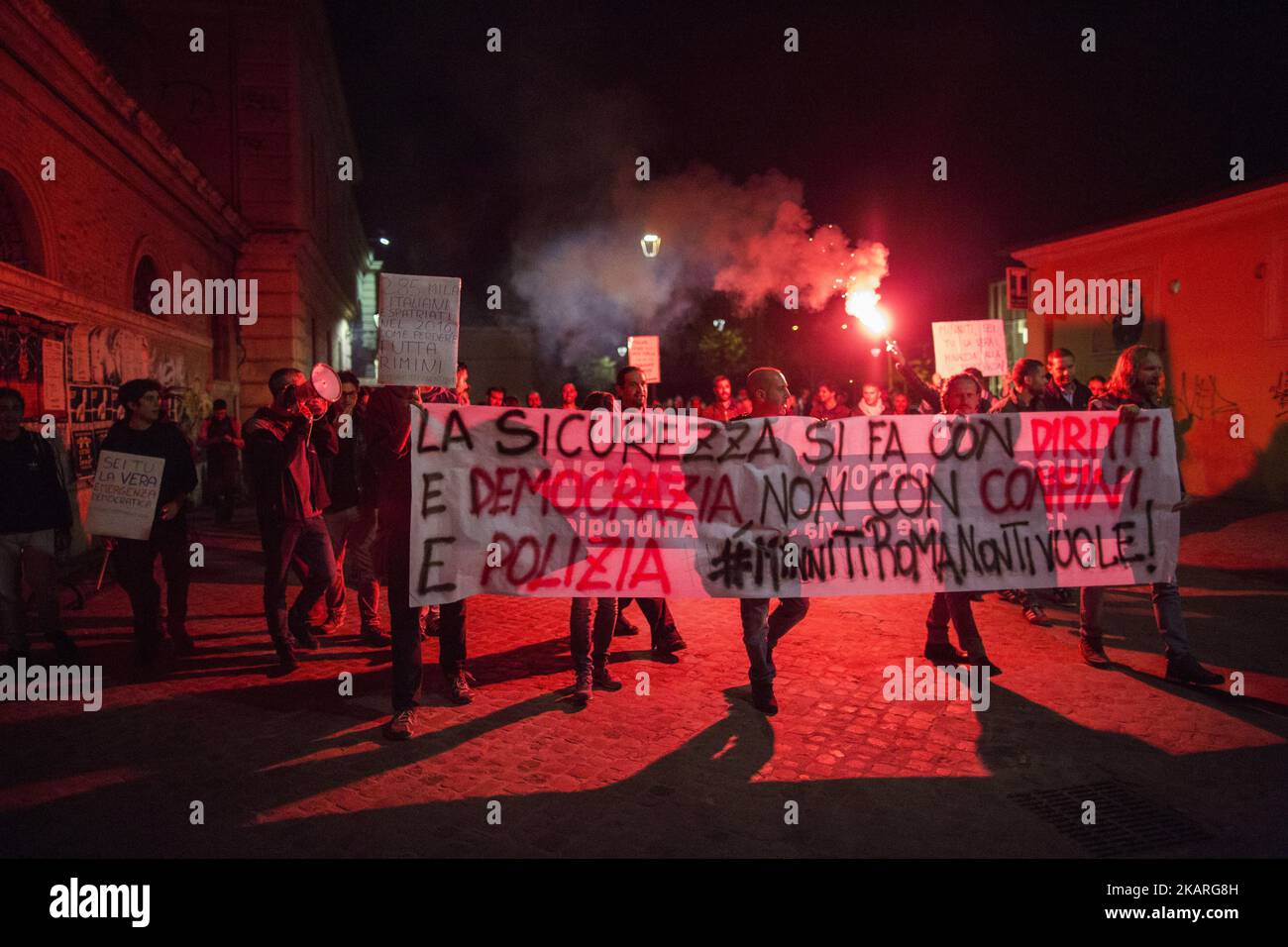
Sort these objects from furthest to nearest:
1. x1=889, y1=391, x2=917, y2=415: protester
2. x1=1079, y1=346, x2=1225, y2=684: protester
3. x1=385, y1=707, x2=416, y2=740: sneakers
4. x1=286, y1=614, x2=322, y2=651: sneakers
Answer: x1=889, y1=391, x2=917, y2=415: protester → x1=286, y1=614, x2=322, y2=651: sneakers → x1=1079, y1=346, x2=1225, y2=684: protester → x1=385, y1=707, x2=416, y2=740: sneakers

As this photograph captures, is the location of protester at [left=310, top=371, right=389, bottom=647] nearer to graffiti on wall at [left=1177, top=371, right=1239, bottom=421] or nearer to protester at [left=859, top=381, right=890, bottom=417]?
protester at [left=859, top=381, right=890, bottom=417]

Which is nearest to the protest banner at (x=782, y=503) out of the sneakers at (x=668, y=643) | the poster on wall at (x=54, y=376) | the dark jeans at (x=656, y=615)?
the dark jeans at (x=656, y=615)

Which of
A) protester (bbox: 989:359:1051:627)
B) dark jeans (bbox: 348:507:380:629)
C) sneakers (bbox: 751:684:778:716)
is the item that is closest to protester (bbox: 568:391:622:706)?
sneakers (bbox: 751:684:778:716)

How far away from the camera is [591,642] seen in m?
5.23

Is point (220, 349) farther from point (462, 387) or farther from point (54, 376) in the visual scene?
point (462, 387)

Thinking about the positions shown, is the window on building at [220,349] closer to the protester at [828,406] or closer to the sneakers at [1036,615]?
the protester at [828,406]

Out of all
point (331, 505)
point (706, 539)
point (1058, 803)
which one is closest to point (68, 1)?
point (331, 505)

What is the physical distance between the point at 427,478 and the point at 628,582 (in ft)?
4.28

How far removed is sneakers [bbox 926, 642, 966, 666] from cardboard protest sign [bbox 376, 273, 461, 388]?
3.70m

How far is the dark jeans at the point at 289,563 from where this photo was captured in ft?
18.3

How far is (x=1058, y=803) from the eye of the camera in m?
3.63

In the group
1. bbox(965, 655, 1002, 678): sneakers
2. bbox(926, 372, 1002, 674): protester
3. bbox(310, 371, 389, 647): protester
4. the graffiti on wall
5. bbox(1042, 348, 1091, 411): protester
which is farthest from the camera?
the graffiti on wall

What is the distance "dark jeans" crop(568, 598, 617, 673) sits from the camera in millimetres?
4988

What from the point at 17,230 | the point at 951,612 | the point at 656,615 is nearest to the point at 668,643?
the point at 656,615
